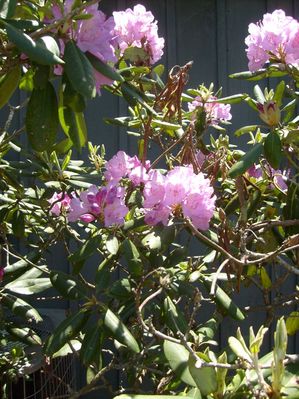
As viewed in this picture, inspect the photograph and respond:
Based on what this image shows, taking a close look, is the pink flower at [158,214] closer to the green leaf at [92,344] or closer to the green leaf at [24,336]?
the green leaf at [92,344]

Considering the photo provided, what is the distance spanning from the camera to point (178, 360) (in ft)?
5.54

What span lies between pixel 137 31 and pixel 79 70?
30.3 inches

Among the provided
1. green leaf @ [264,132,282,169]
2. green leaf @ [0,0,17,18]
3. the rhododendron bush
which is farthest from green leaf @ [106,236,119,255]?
green leaf @ [0,0,17,18]

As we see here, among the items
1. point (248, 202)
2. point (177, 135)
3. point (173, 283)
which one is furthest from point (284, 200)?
point (173, 283)

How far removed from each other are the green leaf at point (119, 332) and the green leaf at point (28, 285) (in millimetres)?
504

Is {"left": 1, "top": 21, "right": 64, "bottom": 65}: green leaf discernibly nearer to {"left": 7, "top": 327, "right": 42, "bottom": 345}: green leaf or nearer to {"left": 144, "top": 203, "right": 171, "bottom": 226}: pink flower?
{"left": 144, "top": 203, "right": 171, "bottom": 226}: pink flower

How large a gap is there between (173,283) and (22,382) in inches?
47.2

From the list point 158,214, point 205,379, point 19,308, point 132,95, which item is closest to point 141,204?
point 158,214

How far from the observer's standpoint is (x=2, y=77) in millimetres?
1803

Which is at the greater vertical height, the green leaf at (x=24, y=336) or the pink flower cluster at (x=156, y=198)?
the pink flower cluster at (x=156, y=198)

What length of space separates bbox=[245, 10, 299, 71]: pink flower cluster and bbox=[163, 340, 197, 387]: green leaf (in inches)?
37.9

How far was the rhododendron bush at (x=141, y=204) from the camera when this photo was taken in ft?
5.09

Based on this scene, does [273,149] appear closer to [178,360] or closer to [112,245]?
[112,245]

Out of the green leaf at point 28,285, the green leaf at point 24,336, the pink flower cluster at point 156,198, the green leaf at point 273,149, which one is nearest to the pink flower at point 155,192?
the pink flower cluster at point 156,198
